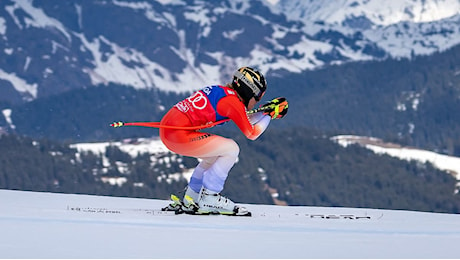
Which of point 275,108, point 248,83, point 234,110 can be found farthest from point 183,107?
point 275,108

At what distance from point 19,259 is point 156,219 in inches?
163

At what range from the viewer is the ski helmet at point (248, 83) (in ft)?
42.8

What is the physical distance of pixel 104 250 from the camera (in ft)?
28.7

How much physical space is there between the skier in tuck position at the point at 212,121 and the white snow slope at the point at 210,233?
1.34ft

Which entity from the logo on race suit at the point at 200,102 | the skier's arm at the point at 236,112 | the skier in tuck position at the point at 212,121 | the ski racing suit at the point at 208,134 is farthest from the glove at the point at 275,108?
the logo on race suit at the point at 200,102

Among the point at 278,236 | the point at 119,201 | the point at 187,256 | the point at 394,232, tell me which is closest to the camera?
the point at 187,256

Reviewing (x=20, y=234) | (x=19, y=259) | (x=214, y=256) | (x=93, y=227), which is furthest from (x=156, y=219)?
(x=19, y=259)

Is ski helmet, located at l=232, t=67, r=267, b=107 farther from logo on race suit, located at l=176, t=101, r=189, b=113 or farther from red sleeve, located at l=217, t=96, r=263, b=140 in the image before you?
logo on race suit, located at l=176, t=101, r=189, b=113

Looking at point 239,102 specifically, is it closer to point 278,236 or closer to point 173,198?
point 173,198

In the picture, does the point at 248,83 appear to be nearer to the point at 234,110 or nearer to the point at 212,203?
the point at 234,110

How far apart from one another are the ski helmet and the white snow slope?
158cm

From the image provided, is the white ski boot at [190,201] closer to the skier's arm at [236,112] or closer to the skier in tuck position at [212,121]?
the skier in tuck position at [212,121]

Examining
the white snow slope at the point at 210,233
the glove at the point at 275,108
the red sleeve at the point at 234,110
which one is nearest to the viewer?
Result: the white snow slope at the point at 210,233

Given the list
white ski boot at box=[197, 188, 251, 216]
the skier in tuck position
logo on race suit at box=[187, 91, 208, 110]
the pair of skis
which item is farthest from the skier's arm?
the pair of skis
